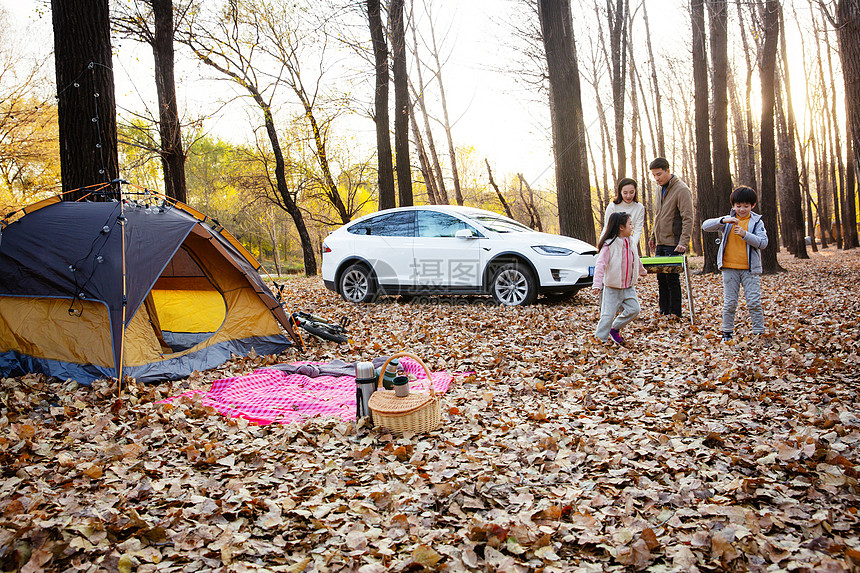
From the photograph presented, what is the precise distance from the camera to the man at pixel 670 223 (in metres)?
6.94

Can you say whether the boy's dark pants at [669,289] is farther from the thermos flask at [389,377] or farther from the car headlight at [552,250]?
the thermos flask at [389,377]

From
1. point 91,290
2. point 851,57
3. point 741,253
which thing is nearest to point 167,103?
point 91,290

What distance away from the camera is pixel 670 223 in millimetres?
7172

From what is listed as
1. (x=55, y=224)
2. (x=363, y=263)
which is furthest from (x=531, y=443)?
(x=363, y=263)

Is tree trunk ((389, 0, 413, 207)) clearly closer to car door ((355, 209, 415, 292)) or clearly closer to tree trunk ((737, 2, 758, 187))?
car door ((355, 209, 415, 292))

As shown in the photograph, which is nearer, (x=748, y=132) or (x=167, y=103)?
(x=167, y=103)

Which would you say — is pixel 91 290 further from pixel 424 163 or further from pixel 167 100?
pixel 424 163

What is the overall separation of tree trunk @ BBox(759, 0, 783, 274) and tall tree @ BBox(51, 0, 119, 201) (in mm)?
12700

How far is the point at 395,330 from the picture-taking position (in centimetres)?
766

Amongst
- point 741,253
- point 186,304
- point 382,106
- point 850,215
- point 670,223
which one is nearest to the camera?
point 741,253

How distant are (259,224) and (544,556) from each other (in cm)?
3792

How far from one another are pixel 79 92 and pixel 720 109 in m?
12.8

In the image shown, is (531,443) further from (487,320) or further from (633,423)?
(487,320)

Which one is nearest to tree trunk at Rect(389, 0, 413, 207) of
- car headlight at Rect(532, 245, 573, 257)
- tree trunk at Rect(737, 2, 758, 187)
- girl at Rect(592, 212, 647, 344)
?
car headlight at Rect(532, 245, 573, 257)
